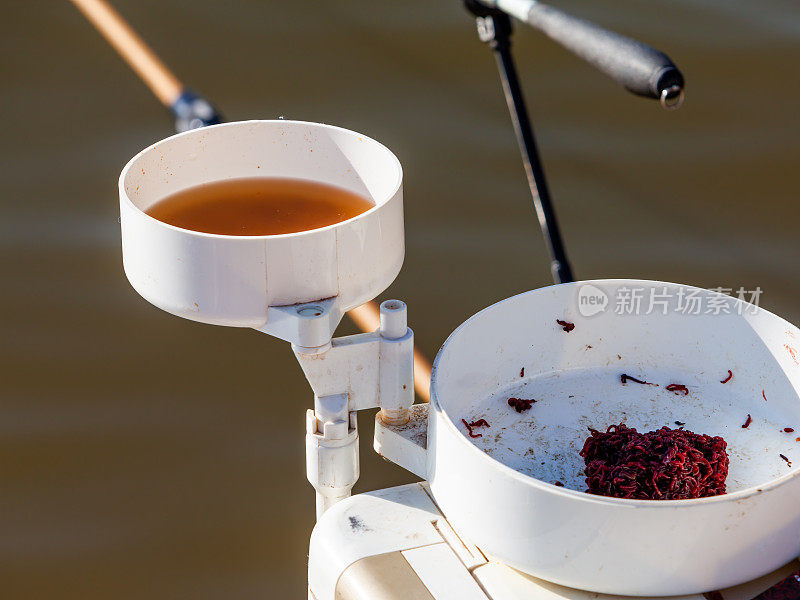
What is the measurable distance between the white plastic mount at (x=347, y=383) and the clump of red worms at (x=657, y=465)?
21 centimetres

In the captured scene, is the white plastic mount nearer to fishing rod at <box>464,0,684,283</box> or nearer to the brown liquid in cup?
the brown liquid in cup

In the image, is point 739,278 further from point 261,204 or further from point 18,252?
point 18,252

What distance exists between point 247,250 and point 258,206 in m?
0.17

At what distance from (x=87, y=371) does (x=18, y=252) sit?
1.31ft

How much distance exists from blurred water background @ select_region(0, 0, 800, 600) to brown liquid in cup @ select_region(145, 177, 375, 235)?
858 mm

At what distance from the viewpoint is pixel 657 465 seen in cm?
93

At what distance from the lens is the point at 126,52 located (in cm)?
262

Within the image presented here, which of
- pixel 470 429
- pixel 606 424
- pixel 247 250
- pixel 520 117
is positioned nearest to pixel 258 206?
pixel 247 250

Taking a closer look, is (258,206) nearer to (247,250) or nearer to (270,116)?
(247,250)

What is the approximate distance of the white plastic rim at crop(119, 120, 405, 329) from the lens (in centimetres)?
89

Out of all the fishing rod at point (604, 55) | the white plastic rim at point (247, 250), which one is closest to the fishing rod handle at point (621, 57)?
the fishing rod at point (604, 55)

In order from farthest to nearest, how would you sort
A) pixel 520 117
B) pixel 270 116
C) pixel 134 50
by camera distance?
pixel 134 50 → pixel 270 116 → pixel 520 117

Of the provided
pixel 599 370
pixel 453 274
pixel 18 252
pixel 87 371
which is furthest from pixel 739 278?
pixel 18 252

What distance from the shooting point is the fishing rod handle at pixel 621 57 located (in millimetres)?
875
